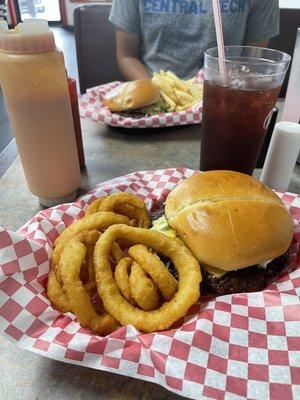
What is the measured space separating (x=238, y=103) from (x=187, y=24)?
4.95 feet

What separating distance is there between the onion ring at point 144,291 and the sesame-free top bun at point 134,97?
1.10 meters

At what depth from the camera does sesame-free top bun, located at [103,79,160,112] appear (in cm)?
164

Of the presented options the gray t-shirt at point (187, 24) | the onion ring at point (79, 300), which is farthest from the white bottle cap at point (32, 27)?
the gray t-shirt at point (187, 24)

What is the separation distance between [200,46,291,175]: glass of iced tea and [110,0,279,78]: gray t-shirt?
3.99 feet

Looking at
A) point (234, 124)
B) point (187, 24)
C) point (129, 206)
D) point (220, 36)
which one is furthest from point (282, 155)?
point (187, 24)

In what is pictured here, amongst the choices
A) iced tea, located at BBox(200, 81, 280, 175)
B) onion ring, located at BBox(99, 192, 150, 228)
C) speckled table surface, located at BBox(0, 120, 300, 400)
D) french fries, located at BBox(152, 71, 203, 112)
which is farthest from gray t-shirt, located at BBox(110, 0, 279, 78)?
onion ring, located at BBox(99, 192, 150, 228)

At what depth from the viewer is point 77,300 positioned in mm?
700

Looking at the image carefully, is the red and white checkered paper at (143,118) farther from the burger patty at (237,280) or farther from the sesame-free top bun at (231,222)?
the burger patty at (237,280)

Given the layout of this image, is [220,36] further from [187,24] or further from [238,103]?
[187,24]

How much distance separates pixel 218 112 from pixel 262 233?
1.67 feet

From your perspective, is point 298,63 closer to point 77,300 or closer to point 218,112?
point 218,112

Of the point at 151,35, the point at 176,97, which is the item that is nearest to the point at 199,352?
the point at 176,97

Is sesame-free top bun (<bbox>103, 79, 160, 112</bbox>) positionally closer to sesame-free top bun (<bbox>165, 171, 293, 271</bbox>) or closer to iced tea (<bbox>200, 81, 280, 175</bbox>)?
iced tea (<bbox>200, 81, 280, 175</bbox>)

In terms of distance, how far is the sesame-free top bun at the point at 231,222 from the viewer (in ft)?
2.48
